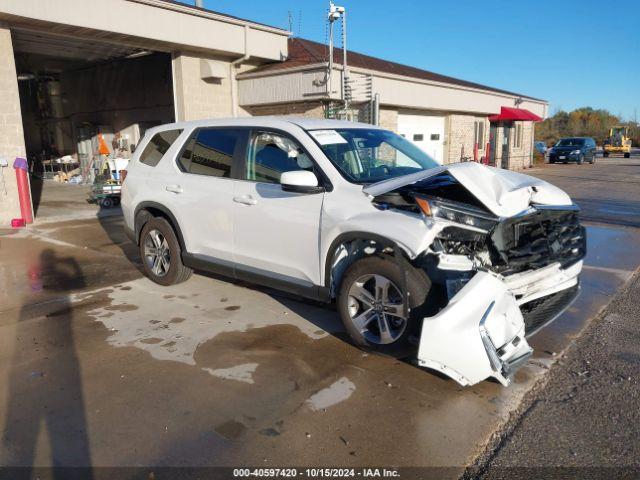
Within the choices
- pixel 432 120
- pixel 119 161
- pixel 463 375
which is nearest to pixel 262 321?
pixel 463 375

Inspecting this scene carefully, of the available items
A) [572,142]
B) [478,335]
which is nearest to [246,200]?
[478,335]

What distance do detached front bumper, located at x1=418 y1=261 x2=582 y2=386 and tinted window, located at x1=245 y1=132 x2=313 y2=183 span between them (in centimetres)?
183

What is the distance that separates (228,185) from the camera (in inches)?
196

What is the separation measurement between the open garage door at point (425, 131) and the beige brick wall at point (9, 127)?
39.3 feet

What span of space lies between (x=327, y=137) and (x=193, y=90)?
9.68 m

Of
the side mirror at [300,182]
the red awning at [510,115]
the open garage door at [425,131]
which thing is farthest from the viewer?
the red awning at [510,115]

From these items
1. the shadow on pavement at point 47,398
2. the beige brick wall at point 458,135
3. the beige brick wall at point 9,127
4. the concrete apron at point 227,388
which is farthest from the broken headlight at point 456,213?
the beige brick wall at point 458,135

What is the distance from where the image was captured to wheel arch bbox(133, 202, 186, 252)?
5593mm

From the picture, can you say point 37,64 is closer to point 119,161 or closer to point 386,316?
point 119,161

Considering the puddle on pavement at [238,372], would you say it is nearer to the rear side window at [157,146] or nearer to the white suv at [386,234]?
the white suv at [386,234]

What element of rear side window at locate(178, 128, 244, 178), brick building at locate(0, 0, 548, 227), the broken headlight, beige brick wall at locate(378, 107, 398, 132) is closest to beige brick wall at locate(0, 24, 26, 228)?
brick building at locate(0, 0, 548, 227)

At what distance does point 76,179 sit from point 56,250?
13.2m

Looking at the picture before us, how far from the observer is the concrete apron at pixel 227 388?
2.90 metres

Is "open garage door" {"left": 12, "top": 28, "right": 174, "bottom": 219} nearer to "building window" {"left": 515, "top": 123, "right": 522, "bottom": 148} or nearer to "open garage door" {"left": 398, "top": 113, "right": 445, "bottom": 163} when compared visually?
"open garage door" {"left": 398, "top": 113, "right": 445, "bottom": 163}
